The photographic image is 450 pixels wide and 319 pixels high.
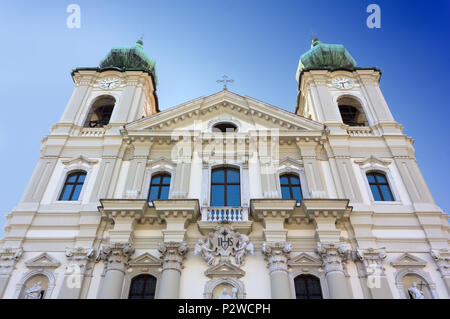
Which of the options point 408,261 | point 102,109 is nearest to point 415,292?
point 408,261

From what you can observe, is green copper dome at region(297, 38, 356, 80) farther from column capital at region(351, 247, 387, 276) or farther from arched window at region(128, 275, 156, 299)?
arched window at region(128, 275, 156, 299)

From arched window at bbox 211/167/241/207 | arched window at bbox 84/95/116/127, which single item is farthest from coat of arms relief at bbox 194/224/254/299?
arched window at bbox 84/95/116/127

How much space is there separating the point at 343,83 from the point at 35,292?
65.3 feet

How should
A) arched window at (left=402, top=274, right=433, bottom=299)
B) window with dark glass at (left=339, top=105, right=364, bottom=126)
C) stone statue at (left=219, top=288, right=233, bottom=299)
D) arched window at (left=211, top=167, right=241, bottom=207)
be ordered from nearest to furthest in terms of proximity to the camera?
stone statue at (left=219, top=288, right=233, bottom=299) < arched window at (left=402, top=274, right=433, bottom=299) < arched window at (left=211, top=167, right=241, bottom=207) < window with dark glass at (left=339, top=105, right=364, bottom=126)

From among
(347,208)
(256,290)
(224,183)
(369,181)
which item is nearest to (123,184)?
(224,183)

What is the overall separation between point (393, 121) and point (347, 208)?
762 centimetres

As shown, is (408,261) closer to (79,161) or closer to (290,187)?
(290,187)

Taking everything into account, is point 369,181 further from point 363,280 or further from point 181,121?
point 181,121

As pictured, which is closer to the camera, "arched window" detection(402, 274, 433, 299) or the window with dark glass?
"arched window" detection(402, 274, 433, 299)

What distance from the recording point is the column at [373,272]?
13.7 meters

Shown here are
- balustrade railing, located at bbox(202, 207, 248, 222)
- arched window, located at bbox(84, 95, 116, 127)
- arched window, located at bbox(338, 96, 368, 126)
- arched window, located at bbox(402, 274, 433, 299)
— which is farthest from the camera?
arched window, located at bbox(84, 95, 116, 127)

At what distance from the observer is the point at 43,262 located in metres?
14.8

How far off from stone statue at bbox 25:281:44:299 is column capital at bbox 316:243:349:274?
10.6 m

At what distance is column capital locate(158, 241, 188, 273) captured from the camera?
47.3 ft
